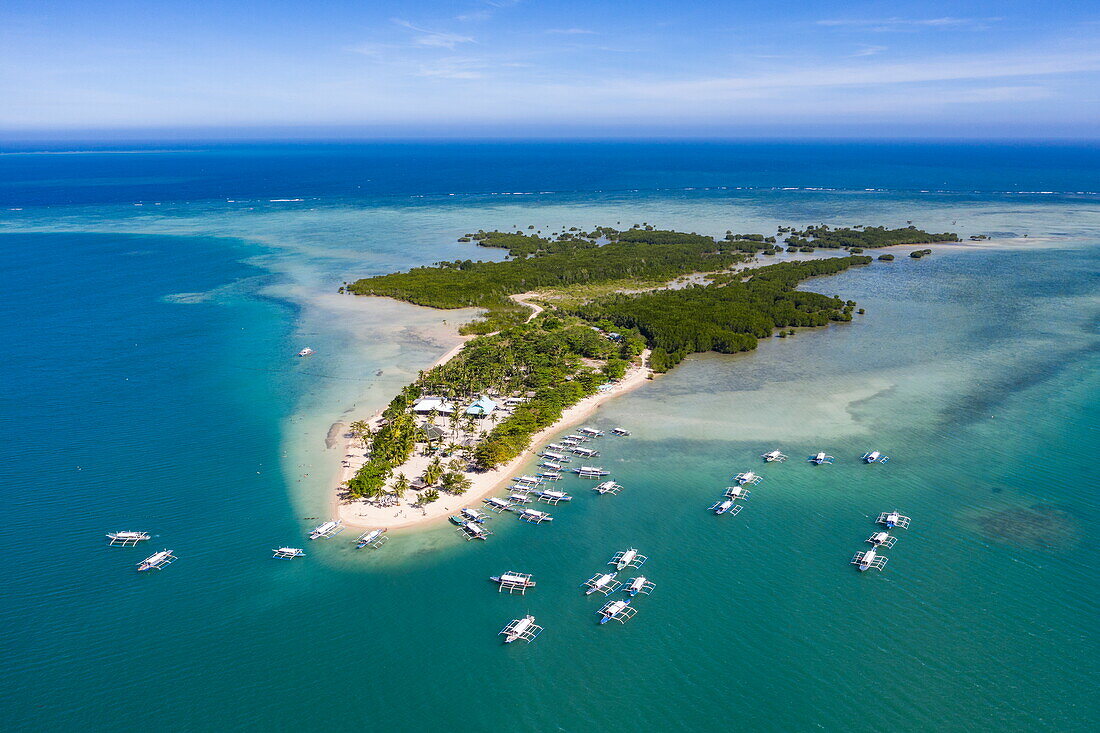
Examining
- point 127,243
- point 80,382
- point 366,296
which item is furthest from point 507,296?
point 127,243

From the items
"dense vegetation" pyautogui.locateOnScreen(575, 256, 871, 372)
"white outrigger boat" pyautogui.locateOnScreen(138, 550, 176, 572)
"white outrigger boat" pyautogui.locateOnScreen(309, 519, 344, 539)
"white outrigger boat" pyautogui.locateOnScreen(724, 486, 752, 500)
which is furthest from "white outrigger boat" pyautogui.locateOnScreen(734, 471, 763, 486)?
"white outrigger boat" pyautogui.locateOnScreen(138, 550, 176, 572)

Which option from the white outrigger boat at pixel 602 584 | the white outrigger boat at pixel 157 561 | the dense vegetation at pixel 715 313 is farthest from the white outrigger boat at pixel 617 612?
the dense vegetation at pixel 715 313

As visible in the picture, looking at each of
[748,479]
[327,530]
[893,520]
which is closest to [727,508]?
[748,479]

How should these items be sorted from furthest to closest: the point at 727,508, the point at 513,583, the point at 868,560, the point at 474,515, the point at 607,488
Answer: the point at 607,488 < the point at 727,508 < the point at 474,515 < the point at 868,560 < the point at 513,583

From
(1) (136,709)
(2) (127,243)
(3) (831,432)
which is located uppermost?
(2) (127,243)

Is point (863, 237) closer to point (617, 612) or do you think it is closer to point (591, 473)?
point (591, 473)

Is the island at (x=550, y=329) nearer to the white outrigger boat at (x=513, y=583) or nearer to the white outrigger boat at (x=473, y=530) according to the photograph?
the white outrigger boat at (x=473, y=530)

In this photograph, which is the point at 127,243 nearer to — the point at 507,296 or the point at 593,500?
the point at 507,296
